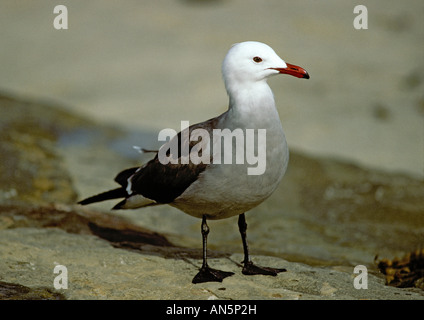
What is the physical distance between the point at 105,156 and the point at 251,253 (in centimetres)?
349

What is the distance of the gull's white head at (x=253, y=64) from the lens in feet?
13.2

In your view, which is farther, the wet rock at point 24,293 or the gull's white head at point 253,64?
the gull's white head at point 253,64

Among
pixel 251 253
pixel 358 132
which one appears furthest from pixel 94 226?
pixel 358 132

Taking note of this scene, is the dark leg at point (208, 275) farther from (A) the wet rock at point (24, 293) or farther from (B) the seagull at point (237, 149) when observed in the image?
(A) the wet rock at point (24, 293)

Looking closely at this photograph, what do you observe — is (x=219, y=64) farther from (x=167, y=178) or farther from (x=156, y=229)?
(x=167, y=178)

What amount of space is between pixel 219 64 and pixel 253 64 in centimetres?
851

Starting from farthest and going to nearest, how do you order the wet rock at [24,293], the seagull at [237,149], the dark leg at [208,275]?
the dark leg at [208,275], the seagull at [237,149], the wet rock at [24,293]

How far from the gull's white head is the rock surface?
1.31 m

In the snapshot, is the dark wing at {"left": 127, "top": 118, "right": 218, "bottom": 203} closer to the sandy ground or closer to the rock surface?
the rock surface

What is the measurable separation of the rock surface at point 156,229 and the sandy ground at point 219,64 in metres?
1.40

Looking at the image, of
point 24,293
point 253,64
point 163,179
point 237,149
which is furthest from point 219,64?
point 24,293

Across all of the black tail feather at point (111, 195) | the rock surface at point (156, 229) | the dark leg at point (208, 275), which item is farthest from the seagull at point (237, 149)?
the black tail feather at point (111, 195)

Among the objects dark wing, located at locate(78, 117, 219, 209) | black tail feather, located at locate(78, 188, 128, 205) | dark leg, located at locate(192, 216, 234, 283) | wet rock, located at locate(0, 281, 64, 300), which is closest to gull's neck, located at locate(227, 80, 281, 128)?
dark wing, located at locate(78, 117, 219, 209)

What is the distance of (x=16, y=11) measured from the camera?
55.0 ft
